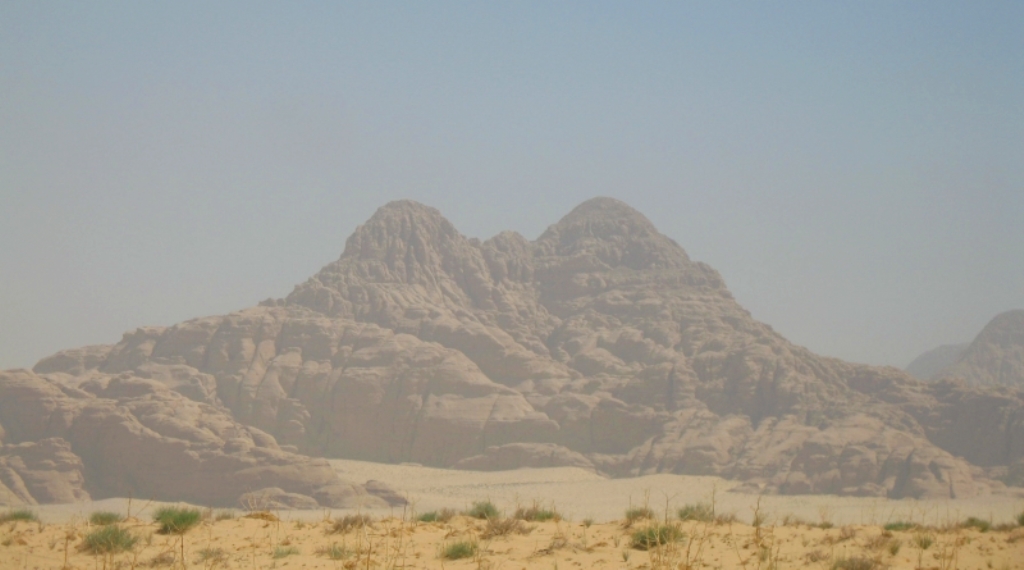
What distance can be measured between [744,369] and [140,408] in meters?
42.9

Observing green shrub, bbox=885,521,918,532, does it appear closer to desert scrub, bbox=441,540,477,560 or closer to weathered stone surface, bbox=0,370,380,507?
desert scrub, bbox=441,540,477,560

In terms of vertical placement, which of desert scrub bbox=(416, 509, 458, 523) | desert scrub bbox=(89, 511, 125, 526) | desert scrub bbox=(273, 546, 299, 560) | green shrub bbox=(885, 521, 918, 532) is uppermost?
green shrub bbox=(885, 521, 918, 532)

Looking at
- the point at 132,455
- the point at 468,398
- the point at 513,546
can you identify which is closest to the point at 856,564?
the point at 513,546

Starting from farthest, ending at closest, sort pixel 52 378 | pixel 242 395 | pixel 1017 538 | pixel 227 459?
pixel 242 395
pixel 52 378
pixel 227 459
pixel 1017 538

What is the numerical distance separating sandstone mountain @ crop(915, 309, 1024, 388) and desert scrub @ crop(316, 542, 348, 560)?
109m

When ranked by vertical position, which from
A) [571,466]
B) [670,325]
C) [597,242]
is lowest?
[571,466]

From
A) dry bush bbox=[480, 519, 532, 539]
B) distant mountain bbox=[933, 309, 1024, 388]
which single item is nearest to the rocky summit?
dry bush bbox=[480, 519, 532, 539]

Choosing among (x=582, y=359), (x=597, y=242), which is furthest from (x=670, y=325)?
→ (x=597, y=242)

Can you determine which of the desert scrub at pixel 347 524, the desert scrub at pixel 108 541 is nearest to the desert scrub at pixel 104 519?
the desert scrub at pixel 108 541

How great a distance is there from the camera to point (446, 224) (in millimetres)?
98938

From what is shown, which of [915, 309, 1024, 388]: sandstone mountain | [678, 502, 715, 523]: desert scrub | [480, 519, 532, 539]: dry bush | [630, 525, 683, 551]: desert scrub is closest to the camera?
[630, 525, 683, 551]: desert scrub

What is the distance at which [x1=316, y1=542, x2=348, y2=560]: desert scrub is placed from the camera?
1334cm

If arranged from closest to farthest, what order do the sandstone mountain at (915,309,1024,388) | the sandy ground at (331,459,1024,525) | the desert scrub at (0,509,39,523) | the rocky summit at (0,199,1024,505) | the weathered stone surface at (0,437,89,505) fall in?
the desert scrub at (0,509,39,523)
the sandy ground at (331,459,1024,525)
the weathered stone surface at (0,437,89,505)
the rocky summit at (0,199,1024,505)
the sandstone mountain at (915,309,1024,388)

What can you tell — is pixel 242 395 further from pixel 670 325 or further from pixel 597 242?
pixel 597 242
